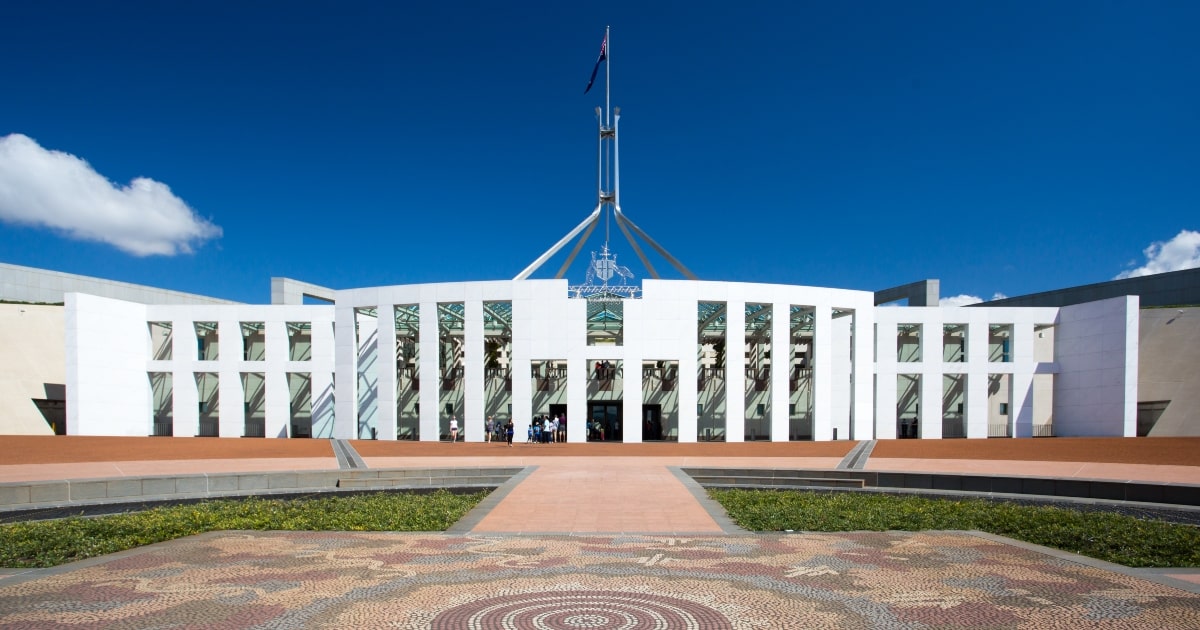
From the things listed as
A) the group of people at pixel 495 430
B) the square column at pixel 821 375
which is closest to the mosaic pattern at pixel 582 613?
the group of people at pixel 495 430

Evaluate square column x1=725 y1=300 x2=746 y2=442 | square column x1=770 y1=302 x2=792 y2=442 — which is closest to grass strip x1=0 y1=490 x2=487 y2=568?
square column x1=725 y1=300 x2=746 y2=442

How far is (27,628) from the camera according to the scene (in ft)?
19.5

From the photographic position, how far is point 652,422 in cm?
4200

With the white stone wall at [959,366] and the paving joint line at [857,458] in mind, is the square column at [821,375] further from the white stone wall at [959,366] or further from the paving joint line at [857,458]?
the paving joint line at [857,458]

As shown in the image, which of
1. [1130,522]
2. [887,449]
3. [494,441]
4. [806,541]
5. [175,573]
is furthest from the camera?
[494,441]

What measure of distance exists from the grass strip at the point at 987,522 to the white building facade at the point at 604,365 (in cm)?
1957

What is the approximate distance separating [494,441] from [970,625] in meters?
30.9

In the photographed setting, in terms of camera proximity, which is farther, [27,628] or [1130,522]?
[1130,522]

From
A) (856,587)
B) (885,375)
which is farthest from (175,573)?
(885,375)

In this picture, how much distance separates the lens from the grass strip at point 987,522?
9617 millimetres

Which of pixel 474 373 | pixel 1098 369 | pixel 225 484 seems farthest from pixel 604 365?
pixel 1098 369

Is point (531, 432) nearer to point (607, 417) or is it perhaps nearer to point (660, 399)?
point (607, 417)

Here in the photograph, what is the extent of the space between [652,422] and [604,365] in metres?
4.71

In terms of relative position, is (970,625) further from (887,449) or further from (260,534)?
(887,449)
